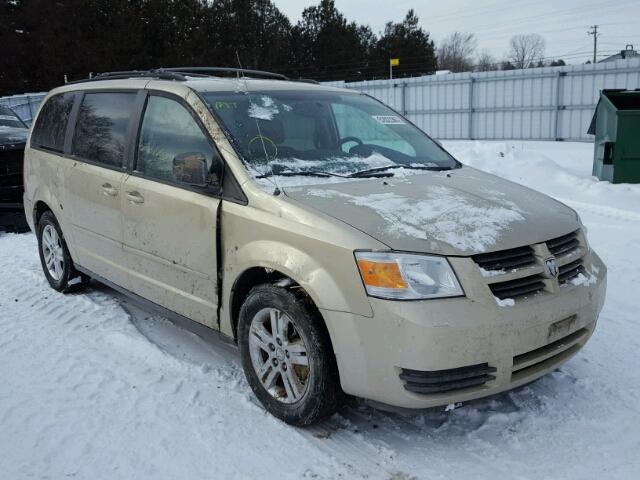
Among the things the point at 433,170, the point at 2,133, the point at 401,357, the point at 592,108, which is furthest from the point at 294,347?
the point at 592,108

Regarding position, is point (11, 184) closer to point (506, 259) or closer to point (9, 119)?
point (9, 119)

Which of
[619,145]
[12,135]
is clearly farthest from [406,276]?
[619,145]

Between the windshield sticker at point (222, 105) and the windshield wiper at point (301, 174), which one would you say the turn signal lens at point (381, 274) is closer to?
the windshield wiper at point (301, 174)

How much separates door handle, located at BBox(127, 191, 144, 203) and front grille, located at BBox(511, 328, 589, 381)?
250 centimetres

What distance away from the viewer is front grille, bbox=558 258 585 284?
9.89 feet

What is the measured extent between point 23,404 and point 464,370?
245 centimetres

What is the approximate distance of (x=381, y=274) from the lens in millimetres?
2686

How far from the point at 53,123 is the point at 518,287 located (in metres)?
4.34

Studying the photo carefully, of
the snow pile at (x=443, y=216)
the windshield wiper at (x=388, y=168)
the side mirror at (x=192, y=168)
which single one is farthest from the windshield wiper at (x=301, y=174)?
the side mirror at (x=192, y=168)

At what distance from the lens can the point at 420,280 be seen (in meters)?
2.68

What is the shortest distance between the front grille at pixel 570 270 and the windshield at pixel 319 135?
1209 millimetres

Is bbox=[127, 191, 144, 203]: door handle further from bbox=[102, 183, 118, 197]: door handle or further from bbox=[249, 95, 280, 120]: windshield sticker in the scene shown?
bbox=[249, 95, 280, 120]: windshield sticker

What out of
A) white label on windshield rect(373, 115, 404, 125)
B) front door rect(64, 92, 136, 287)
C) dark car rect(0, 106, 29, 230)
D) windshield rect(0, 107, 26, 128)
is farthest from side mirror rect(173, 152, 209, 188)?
windshield rect(0, 107, 26, 128)

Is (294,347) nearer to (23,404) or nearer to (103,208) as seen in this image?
(23,404)
